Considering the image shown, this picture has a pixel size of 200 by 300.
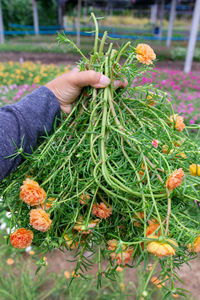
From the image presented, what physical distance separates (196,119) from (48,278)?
84.4 inches

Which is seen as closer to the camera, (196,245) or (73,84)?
(196,245)

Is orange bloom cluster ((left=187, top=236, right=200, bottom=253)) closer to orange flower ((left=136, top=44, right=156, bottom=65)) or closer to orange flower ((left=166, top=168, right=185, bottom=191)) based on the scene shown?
orange flower ((left=166, top=168, right=185, bottom=191))

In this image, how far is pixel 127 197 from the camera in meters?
0.54

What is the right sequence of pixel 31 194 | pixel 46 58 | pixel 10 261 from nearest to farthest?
pixel 31 194 → pixel 10 261 → pixel 46 58

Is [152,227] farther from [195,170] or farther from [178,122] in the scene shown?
[178,122]

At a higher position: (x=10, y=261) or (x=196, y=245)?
(x=196, y=245)

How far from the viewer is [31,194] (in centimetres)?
53

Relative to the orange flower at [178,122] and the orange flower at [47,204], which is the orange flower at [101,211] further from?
the orange flower at [178,122]

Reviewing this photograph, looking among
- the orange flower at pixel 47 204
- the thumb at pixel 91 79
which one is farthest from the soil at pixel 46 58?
the orange flower at pixel 47 204

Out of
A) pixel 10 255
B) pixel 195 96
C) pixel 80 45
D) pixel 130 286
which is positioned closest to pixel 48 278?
pixel 10 255

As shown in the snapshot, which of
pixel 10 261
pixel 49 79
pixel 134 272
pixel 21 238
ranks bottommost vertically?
pixel 134 272

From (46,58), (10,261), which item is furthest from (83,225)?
(46,58)

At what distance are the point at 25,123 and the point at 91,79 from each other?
0.76 feet

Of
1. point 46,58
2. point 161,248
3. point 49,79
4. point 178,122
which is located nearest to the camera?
point 161,248
